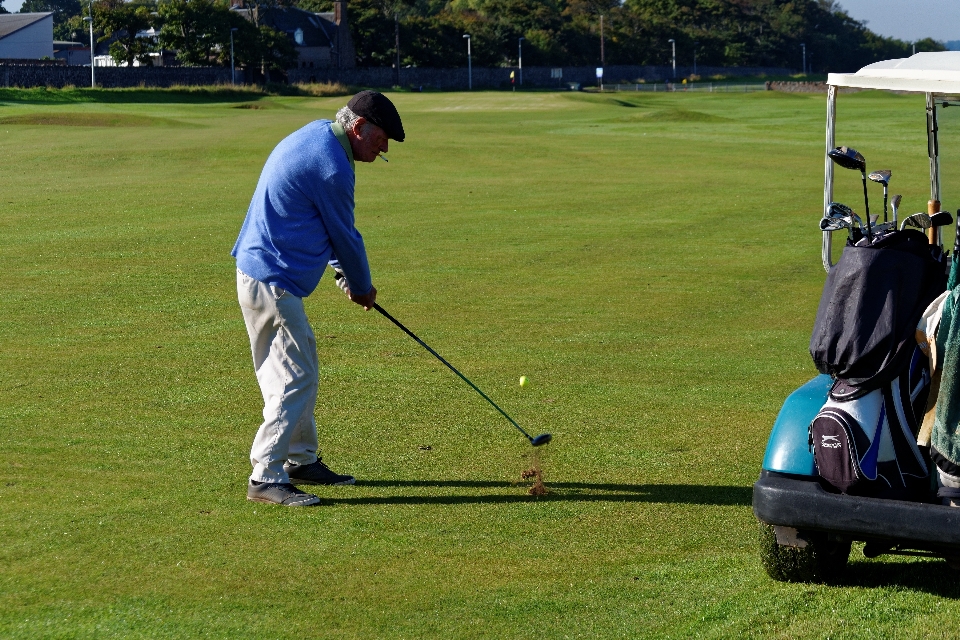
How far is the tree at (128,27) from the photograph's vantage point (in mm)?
103438

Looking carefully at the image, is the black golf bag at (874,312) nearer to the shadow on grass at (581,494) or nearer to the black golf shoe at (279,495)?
the shadow on grass at (581,494)

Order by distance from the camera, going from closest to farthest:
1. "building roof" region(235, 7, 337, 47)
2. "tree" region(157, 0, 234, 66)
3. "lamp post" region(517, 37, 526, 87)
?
"tree" region(157, 0, 234, 66) < "building roof" region(235, 7, 337, 47) < "lamp post" region(517, 37, 526, 87)

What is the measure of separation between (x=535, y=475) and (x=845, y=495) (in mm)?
2368

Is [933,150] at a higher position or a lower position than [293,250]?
higher

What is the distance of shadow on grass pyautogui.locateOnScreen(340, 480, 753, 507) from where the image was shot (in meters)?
6.41

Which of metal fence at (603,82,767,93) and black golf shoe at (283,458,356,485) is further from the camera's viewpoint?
metal fence at (603,82,767,93)

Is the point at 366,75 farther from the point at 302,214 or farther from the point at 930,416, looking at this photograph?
the point at 930,416

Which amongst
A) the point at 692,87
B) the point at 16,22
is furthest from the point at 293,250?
the point at 16,22

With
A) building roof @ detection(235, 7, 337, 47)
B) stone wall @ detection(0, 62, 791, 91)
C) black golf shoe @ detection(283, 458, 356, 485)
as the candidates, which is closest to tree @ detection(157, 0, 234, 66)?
stone wall @ detection(0, 62, 791, 91)

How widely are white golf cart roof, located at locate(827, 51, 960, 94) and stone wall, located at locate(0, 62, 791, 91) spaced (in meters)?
87.9

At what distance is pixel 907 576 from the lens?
5.34m

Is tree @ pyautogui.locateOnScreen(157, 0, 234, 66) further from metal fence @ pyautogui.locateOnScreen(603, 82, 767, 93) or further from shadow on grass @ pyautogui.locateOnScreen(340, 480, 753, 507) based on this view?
shadow on grass @ pyautogui.locateOnScreen(340, 480, 753, 507)

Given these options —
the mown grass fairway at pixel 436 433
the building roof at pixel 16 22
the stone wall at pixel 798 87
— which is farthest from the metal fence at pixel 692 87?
the mown grass fairway at pixel 436 433

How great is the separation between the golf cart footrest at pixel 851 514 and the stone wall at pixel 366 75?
8868 centimetres
